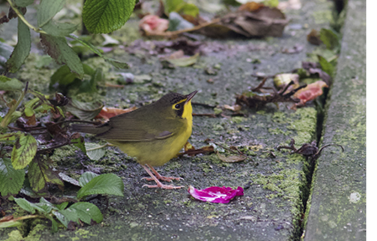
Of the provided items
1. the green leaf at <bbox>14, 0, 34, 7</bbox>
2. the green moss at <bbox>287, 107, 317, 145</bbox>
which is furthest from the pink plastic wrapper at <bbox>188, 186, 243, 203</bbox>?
the green leaf at <bbox>14, 0, 34, 7</bbox>

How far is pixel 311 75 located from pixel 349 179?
5.73ft

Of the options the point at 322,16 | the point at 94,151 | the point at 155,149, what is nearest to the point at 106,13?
the point at 155,149

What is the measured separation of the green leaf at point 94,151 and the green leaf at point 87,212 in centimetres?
64

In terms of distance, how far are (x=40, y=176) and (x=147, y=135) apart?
2.32 ft

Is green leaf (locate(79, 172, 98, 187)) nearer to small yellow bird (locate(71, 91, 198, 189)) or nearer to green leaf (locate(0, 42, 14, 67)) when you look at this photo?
small yellow bird (locate(71, 91, 198, 189))

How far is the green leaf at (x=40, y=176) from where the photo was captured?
2.29 metres

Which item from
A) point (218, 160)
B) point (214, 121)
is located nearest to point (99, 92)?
point (214, 121)

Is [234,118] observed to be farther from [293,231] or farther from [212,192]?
[293,231]

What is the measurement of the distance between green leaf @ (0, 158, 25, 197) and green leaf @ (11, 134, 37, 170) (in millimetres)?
163

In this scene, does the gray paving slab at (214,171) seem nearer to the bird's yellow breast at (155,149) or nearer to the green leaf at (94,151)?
the green leaf at (94,151)

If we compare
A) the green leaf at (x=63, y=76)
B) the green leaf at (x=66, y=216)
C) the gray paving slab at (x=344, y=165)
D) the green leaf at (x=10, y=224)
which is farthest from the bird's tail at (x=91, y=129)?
the gray paving slab at (x=344, y=165)

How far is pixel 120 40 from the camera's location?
4.84 meters

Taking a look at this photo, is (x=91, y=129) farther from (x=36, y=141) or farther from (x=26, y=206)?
(x=26, y=206)

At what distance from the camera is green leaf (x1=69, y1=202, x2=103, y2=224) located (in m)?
2.11
